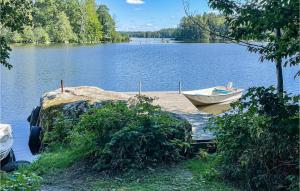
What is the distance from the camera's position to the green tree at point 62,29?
3625 inches

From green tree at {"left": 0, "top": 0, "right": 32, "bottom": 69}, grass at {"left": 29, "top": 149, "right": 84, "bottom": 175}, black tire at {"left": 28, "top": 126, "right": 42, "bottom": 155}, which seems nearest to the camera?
green tree at {"left": 0, "top": 0, "right": 32, "bottom": 69}

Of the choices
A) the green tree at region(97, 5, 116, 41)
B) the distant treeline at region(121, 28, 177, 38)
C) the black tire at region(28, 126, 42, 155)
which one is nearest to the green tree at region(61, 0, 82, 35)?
the green tree at region(97, 5, 116, 41)

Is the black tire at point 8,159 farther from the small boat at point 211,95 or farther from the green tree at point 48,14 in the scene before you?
the green tree at point 48,14

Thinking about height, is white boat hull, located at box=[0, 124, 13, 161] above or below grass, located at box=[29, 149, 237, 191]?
below

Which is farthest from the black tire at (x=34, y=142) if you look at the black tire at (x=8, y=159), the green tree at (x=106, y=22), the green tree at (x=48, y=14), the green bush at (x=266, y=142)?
the green tree at (x=106, y=22)

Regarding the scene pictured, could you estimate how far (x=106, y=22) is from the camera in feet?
403

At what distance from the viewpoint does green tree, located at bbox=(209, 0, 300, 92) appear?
435cm

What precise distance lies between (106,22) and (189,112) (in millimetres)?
112289

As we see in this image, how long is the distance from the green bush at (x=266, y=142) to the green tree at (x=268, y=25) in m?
0.47

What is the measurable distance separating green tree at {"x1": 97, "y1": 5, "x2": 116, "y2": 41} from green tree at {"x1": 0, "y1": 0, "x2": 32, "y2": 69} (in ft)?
384

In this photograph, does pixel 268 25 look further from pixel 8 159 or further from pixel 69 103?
pixel 69 103

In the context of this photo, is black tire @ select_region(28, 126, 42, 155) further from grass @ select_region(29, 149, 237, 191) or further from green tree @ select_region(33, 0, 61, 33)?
green tree @ select_region(33, 0, 61, 33)

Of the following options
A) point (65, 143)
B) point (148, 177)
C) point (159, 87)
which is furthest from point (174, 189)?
point (159, 87)

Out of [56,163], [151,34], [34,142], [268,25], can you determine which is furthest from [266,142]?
[151,34]
